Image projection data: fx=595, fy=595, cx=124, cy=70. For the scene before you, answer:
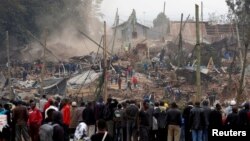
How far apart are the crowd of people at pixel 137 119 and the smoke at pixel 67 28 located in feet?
151

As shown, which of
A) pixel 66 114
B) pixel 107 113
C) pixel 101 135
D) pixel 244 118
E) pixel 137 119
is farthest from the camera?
pixel 107 113

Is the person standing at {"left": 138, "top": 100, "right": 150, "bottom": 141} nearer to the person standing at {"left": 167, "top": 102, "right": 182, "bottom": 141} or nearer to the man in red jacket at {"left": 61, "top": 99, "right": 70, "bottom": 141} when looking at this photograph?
the person standing at {"left": 167, "top": 102, "right": 182, "bottom": 141}

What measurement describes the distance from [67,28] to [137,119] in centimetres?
5640

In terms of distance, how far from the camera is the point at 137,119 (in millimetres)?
17219

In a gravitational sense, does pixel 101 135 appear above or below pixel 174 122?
above

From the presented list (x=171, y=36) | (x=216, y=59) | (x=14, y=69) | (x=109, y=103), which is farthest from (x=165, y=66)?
→ (x=109, y=103)

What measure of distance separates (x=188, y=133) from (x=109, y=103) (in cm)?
266

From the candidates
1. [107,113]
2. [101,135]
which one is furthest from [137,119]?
[101,135]

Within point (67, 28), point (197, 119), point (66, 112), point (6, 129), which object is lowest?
point (6, 129)

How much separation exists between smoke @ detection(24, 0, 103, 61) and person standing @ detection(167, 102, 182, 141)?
47400mm

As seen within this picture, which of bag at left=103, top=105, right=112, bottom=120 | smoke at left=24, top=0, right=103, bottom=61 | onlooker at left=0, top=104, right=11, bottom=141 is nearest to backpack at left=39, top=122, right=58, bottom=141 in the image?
onlooker at left=0, top=104, right=11, bottom=141

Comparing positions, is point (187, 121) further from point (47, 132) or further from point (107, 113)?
point (47, 132)

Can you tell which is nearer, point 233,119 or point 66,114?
point 233,119

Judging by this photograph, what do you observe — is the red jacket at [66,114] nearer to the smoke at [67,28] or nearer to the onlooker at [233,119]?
the onlooker at [233,119]
